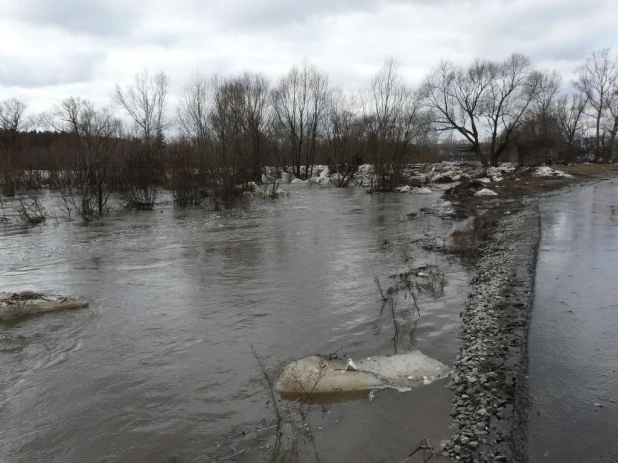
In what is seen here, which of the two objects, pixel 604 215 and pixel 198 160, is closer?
pixel 604 215

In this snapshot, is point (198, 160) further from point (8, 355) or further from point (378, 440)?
point (378, 440)

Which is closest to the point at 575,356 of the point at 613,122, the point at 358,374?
the point at 358,374

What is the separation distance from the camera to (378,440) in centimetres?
345

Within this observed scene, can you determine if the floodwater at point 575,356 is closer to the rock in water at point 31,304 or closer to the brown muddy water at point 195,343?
the brown muddy water at point 195,343

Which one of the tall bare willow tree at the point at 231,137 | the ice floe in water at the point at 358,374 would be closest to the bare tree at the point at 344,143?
the tall bare willow tree at the point at 231,137

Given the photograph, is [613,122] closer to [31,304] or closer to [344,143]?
[344,143]

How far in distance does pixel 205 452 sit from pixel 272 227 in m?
11.9

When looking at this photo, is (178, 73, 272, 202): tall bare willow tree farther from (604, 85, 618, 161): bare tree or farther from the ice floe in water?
(604, 85, 618, 161): bare tree

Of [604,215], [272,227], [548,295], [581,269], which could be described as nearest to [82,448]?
[548,295]

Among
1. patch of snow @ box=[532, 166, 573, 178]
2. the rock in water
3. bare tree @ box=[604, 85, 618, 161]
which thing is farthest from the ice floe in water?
bare tree @ box=[604, 85, 618, 161]

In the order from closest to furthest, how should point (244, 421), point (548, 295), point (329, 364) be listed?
point (244, 421) → point (329, 364) → point (548, 295)

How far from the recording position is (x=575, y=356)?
4.43 metres

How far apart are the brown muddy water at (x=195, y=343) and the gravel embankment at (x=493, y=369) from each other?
195mm

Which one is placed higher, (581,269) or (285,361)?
(581,269)
